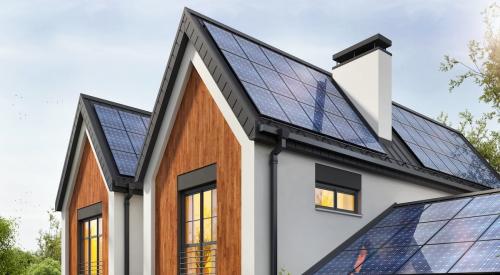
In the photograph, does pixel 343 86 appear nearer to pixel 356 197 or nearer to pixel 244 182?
pixel 356 197

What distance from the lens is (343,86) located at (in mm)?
18438

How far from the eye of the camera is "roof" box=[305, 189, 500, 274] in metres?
11.0

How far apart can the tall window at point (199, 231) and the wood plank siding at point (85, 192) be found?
521 centimetres

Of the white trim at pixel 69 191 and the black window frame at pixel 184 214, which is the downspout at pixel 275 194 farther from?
the white trim at pixel 69 191

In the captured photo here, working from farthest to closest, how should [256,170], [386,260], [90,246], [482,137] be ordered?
[482,137] → [90,246] → [256,170] → [386,260]

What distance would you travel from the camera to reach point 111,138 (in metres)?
20.3

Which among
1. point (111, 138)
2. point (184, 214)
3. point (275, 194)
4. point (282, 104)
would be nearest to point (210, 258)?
point (184, 214)

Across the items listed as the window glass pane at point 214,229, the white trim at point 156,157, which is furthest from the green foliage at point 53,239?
the window glass pane at point 214,229

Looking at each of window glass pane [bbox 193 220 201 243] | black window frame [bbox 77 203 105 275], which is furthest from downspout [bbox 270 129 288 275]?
black window frame [bbox 77 203 105 275]

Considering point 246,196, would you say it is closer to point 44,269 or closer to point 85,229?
point 85,229

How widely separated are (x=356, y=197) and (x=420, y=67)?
982 centimetres

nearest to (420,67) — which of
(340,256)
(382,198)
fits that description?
(382,198)

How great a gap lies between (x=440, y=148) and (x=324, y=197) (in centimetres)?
904

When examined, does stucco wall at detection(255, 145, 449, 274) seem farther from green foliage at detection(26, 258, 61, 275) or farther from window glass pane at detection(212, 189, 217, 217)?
green foliage at detection(26, 258, 61, 275)
